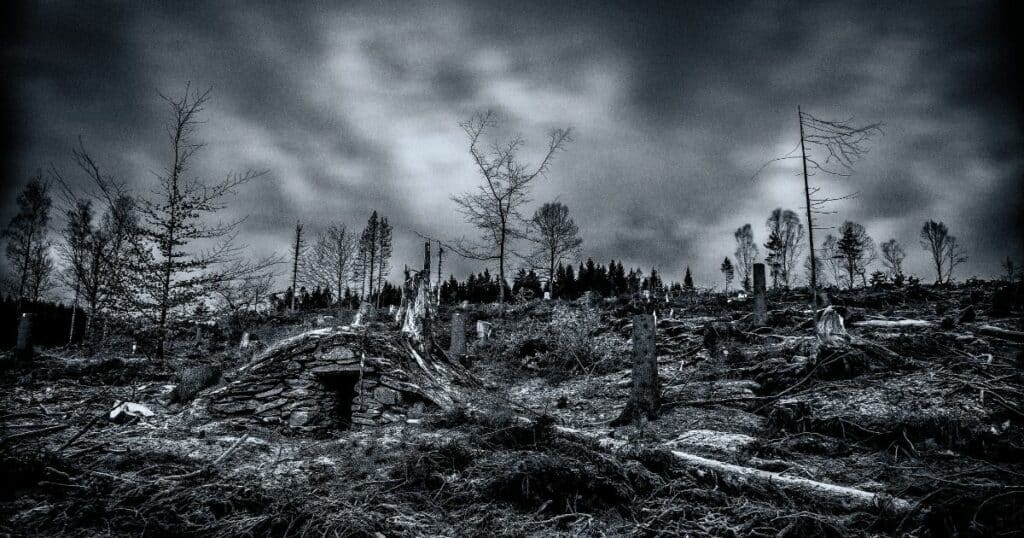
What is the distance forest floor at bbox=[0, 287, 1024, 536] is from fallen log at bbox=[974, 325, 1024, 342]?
52 mm

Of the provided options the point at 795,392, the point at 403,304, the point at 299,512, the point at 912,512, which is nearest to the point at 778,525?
the point at 912,512

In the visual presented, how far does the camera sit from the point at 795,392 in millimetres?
7020

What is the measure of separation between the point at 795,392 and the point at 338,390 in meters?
7.71

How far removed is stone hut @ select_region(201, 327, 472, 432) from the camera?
21.4ft

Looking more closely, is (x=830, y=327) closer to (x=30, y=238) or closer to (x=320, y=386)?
(x=320, y=386)

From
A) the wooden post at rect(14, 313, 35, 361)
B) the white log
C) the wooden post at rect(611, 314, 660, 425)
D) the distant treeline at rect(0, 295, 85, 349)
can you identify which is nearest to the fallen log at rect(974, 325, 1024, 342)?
the white log

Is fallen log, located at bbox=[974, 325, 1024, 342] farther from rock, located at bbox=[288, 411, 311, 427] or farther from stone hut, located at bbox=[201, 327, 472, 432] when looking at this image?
rock, located at bbox=[288, 411, 311, 427]

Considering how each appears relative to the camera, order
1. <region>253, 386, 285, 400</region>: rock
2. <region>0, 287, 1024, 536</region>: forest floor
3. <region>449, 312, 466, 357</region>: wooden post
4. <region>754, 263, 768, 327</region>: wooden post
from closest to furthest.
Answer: <region>0, 287, 1024, 536</region>: forest floor
<region>253, 386, 285, 400</region>: rock
<region>754, 263, 768, 327</region>: wooden post
<region>449, 312, 466, 357</region>: wooden post

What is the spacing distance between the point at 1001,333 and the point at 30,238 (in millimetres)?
40111

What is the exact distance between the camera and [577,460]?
15.0ft

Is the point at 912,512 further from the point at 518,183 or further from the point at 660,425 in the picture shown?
the point at 518,183

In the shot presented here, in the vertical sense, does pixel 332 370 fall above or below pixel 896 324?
below

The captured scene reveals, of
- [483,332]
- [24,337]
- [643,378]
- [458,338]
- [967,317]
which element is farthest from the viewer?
[483,332]

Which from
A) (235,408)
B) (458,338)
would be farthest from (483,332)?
(235,408)
